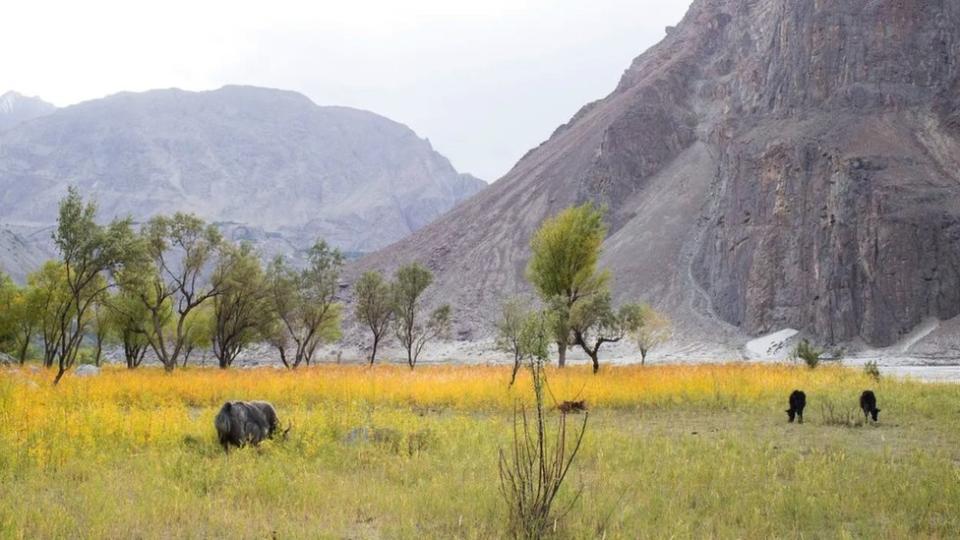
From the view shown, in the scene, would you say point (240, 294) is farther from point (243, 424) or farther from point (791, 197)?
point (791, 197)

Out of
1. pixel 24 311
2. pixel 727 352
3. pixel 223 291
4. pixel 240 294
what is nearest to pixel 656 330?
pixel 727 352

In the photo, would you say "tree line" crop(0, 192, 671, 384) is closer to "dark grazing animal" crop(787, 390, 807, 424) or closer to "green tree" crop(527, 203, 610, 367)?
"green tree" crop(527, 203, 610, 367)

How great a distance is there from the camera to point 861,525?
7.19 m

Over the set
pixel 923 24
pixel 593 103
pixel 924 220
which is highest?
pixel 593 103

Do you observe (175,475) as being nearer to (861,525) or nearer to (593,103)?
(861,525)

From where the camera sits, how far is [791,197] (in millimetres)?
77812

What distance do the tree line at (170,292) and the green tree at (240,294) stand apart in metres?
0.07

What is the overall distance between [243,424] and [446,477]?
4.21 metres

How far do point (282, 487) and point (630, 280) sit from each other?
82265 mm

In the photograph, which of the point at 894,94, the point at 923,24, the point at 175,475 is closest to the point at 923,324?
the point at 894,94

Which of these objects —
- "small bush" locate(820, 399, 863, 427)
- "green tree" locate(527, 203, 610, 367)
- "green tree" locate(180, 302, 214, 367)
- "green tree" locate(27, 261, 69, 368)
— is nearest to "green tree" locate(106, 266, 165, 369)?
"green tree" locate(180, 302, 214, 367)

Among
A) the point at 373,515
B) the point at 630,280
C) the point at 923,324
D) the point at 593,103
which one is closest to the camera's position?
the point at 373,515

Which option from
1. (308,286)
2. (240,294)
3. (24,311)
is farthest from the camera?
(308,286)

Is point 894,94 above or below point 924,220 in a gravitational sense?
above
